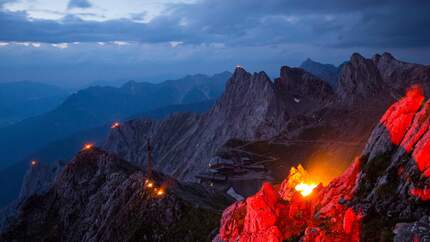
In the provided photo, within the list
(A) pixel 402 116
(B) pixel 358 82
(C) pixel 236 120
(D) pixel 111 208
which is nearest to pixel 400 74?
(B) pixel 358 82

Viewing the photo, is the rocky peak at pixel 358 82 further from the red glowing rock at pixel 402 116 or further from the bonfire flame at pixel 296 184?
the red glowing rock at pixel 402 116

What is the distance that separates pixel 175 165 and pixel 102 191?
95.2 meters

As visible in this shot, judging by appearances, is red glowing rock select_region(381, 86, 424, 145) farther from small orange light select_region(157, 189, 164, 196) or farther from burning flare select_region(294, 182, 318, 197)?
small orange light select_region(157, 189, 164, 196)

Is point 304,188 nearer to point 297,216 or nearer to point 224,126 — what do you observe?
point 297,216

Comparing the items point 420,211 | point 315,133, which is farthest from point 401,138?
point 315,133

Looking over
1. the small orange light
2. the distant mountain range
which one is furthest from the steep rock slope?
the small orange light

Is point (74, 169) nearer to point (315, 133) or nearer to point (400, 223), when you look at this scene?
point (400, 223)

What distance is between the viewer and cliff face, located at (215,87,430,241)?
894 inches

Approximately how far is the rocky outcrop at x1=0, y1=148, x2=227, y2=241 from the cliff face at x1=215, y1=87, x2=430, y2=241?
56.0 ft

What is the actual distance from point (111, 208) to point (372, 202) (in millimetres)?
42525

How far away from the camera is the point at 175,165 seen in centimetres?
16200

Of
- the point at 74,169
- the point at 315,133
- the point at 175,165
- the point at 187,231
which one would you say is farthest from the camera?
the point at 175,165

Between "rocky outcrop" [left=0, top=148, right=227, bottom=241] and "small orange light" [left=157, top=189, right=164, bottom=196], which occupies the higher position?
"small orange light" [left=157, top=189, right=164, bottom=196]

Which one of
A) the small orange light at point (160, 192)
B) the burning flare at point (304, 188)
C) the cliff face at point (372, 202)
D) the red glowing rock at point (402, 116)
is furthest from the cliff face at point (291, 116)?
the red glowing rock at point (402, 116)
